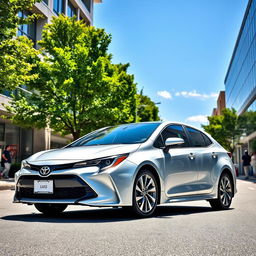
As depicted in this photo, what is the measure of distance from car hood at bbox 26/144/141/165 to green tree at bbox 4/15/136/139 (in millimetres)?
18041

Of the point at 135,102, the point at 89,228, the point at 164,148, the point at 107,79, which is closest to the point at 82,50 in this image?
the point at 107,79

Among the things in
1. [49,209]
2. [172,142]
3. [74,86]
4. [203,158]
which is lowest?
[49,209]

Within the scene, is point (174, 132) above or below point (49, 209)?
above

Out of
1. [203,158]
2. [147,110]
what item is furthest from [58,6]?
[203,158]

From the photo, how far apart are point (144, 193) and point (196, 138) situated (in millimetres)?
2141

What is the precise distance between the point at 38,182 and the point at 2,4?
10451mm

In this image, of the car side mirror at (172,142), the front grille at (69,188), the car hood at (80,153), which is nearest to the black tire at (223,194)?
the car side mirror at (172,142)

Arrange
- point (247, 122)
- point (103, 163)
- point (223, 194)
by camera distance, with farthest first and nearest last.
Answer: point (247, 122) < point (223, 194) < point (103, 163)

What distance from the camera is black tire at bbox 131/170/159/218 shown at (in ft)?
21.6

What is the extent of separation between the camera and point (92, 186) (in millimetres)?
6219

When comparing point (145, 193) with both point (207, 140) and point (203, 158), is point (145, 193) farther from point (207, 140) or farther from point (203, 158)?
point (207, 140)

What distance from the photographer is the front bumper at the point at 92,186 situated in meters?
6.23

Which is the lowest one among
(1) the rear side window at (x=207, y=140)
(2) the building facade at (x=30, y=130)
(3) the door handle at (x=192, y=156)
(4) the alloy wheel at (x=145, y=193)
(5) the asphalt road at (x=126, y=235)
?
(5) the asphalt road at (x=126, y=235)

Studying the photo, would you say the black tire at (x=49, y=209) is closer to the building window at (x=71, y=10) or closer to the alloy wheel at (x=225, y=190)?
the alloy wheel at (x=225, y=190)
